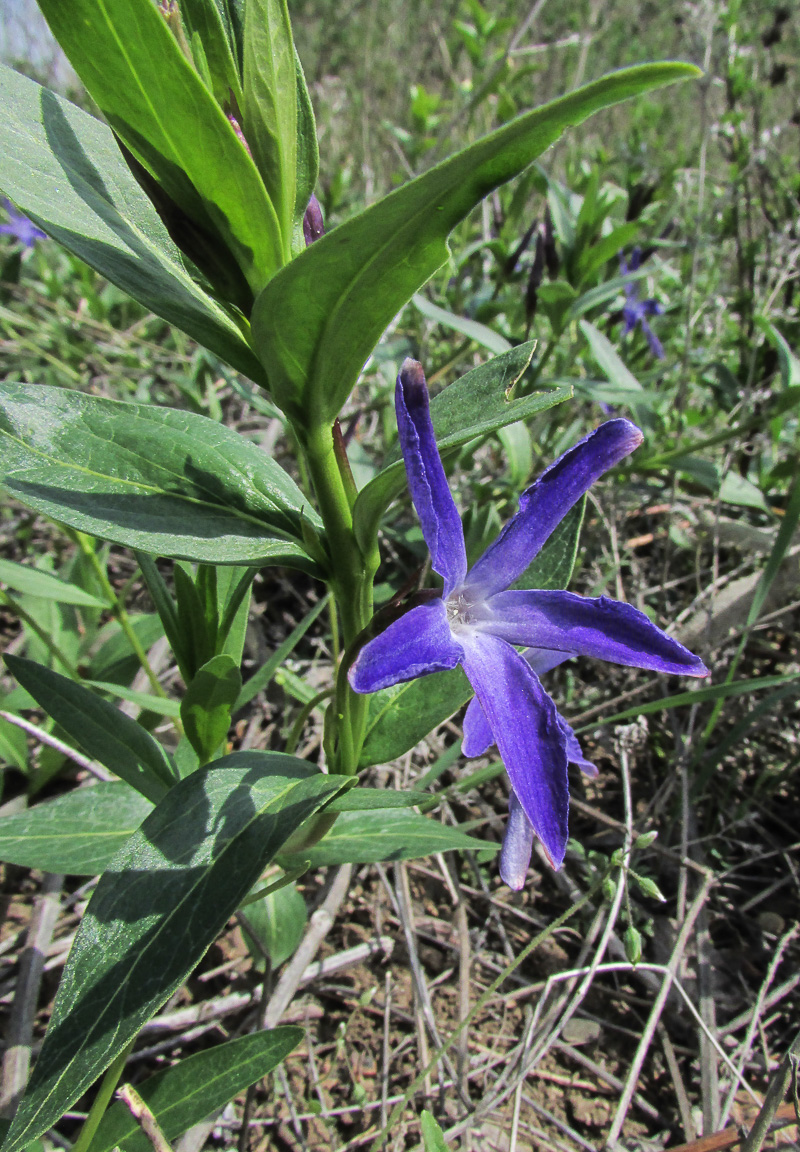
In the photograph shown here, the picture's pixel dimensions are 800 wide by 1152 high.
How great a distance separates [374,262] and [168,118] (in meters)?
0.26

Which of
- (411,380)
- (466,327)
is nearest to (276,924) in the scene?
(411,380)

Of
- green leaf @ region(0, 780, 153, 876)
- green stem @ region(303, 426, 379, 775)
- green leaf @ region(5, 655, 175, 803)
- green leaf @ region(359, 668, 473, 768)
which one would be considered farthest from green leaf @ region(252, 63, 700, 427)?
green leaf @ region(0, 780, 153, 876)

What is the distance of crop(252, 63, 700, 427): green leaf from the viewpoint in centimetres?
70

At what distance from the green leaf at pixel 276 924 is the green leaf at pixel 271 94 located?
1.27 meters

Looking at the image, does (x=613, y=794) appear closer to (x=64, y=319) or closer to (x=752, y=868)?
(x=752, y=868)

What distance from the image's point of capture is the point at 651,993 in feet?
6.00

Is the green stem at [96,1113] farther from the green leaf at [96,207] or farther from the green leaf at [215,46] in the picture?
the green leaf at [215,46]

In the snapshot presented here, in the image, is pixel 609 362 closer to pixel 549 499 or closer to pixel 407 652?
pixel 549 499

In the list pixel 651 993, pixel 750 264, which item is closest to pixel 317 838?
pixel 651 993

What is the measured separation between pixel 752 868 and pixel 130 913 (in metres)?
1.79

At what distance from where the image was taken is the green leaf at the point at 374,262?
0.70m

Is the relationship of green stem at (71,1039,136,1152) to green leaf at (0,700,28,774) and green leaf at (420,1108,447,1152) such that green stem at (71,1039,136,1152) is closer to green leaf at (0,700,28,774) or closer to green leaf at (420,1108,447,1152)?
green leaf at (420,1108,447,1152)

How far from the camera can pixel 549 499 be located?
0.94 meters

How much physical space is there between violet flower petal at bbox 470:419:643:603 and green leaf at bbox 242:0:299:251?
455mm
